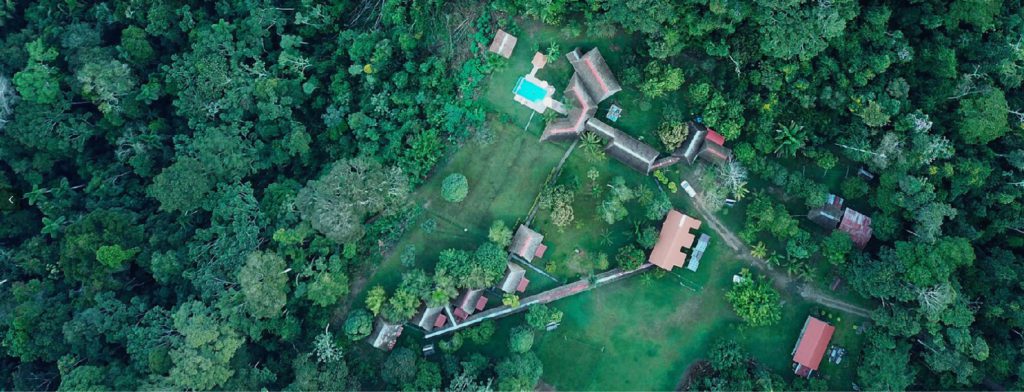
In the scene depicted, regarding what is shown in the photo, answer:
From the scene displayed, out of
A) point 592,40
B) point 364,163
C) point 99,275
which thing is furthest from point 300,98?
point 592,40

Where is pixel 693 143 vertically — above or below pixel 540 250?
above

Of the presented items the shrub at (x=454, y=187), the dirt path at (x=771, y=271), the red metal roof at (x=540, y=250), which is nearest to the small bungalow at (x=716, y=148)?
the dirt path at (x=771, y=271)

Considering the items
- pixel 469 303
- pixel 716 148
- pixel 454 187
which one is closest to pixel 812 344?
pixel 716 148

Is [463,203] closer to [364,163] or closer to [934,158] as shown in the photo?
[364,163]

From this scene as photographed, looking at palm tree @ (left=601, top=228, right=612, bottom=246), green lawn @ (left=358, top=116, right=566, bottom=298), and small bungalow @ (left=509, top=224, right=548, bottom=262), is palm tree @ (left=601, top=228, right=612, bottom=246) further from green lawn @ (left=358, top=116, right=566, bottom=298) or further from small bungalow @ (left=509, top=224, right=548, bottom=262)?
green lawn @ (left=358, top=116, right=566, bottom=298)

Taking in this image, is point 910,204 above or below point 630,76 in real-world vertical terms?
below

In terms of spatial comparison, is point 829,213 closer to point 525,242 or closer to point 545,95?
point 525,242
